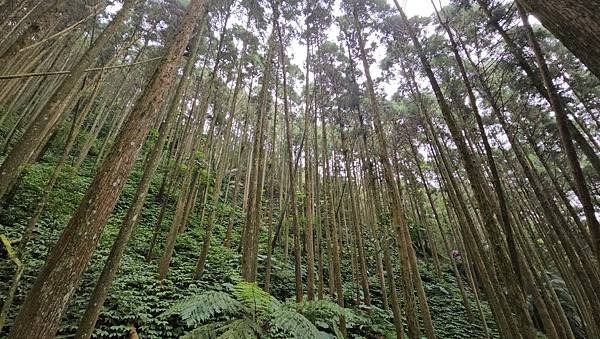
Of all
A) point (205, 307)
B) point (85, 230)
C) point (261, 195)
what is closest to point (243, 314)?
point (205, 307)

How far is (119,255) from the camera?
10.5ft

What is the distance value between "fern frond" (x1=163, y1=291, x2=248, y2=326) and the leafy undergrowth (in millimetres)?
19

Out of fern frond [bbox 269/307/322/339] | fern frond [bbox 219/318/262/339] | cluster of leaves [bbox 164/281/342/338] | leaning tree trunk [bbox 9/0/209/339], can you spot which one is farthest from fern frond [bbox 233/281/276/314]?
leaning tree trunk [bbox 9/0/209/339]

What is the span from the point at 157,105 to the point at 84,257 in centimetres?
167

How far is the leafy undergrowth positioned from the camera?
3.23m

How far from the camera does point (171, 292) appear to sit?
5277mm

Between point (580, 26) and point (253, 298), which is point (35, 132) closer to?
point (253, 298)

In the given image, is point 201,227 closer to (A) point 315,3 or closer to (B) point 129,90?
(A) point 315,3

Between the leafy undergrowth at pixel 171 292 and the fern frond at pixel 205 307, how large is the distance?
0.06 feet

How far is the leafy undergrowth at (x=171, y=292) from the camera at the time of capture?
3.23 metres

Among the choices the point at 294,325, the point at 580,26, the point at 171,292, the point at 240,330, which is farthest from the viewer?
the point at 171,292

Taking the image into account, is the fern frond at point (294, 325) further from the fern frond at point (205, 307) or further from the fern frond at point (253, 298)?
the fern frond at point (205, 307)

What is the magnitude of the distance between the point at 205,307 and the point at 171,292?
9.53 feet

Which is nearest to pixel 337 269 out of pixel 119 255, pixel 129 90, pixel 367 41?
pixel 119 255
